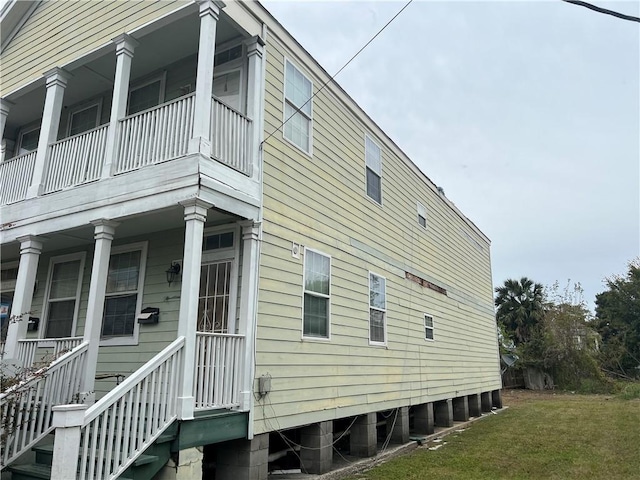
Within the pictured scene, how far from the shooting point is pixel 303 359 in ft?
23.9

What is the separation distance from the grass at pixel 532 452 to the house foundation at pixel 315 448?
67cm

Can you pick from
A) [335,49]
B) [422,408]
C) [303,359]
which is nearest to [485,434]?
[422,408]

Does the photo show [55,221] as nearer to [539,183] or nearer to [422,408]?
[422,408]

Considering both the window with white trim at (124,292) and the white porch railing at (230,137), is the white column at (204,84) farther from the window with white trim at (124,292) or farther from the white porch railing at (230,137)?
the window with white trim at (124,292)

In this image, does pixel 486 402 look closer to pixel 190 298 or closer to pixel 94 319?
pixel 190 298

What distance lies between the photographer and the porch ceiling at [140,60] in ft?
23.3

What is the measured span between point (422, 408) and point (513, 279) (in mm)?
25949

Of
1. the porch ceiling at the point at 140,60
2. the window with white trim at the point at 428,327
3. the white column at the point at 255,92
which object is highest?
the porch ceiling at the point at 140,60

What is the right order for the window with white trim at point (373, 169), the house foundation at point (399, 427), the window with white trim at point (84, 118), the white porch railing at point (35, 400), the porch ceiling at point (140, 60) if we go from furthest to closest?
the window with white trim at point (373, 169), the house foundation at point (399, 427), the window with white trim at point (84, 118), the porch ceiling at point (140, 60), the white porch railing at point (35, 400)

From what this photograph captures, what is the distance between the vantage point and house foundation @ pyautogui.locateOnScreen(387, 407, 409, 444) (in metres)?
10.3

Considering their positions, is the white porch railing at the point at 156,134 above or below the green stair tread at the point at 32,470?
above

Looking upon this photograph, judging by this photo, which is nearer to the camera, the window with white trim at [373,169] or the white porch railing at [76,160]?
the white porch railing at [76,160]

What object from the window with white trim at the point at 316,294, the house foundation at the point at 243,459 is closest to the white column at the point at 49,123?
the window with white trim at the point at 316,294

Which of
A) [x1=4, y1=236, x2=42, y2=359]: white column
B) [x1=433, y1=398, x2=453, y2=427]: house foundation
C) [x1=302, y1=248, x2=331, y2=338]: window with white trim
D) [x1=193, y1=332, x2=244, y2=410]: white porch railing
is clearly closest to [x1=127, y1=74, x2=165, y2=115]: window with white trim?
[x1=4, y1=236, x2=42, y2=359]: white column
